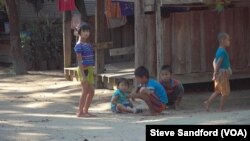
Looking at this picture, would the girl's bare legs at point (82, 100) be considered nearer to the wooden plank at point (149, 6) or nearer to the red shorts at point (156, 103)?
the red shorts at point (156, 103)

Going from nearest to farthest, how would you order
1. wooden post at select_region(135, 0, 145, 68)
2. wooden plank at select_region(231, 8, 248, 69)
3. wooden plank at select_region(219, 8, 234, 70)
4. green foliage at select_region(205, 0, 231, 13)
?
green foliage at select_region(205, 0, 231, 13) < wooden post at select_region(135, 0, 145, 68) < wooden plank at select_region(219, 8, 234, 70) < wooden plank at select_region(231, 8, 248, 69)

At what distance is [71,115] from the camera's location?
34.1 ft

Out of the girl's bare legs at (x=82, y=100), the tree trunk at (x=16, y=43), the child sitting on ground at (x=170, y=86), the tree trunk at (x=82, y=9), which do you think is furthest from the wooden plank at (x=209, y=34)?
the tree trunk at (x=16, y=43)

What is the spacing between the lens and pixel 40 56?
18.5 m

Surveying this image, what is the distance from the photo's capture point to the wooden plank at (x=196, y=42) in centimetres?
1219

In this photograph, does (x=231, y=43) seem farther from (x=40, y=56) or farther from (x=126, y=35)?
(x=40, y=56)

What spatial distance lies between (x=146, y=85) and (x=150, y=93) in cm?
22

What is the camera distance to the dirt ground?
27.0ft

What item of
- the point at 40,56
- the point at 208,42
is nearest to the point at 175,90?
the point at 208,42

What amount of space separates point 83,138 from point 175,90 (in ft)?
11.1

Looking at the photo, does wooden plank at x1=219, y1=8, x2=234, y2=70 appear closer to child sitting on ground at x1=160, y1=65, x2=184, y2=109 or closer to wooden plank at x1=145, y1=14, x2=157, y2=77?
wooden plank at x1=145, y1=14, x2=157, y2=77

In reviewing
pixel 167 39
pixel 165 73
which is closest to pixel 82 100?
pixel 165 73

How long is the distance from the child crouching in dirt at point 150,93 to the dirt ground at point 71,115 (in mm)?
224

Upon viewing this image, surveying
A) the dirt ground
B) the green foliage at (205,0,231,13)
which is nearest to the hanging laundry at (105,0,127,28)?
the dirt ground
